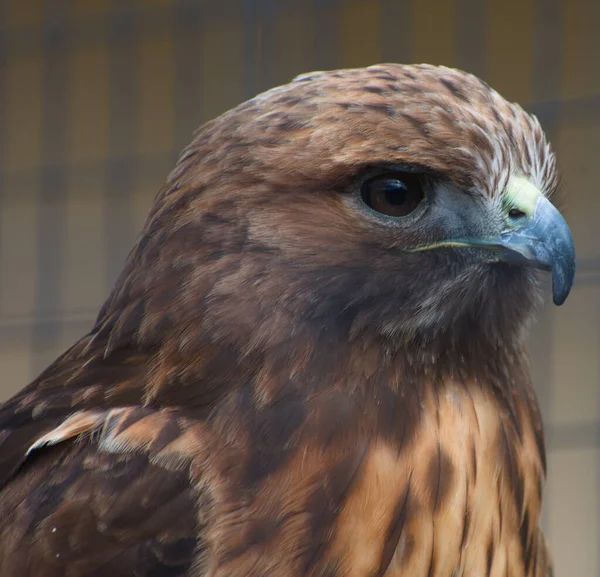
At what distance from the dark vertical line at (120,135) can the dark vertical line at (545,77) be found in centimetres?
137

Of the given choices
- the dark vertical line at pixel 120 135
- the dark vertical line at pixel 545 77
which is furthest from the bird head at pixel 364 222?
the dark vertical line at pixel 120 135

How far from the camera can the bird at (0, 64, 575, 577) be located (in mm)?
1347

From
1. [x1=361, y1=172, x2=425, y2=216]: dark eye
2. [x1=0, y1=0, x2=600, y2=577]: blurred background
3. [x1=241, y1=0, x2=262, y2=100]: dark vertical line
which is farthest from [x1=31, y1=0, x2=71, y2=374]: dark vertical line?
[x1=361, y1=172, x2=425, y2=216]: dark eye

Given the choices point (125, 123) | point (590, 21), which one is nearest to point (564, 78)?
point (590, 21)

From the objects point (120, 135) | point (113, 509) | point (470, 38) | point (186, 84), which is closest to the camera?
point (113, 509)

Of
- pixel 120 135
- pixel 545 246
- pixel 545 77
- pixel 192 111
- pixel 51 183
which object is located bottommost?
pixel 51 183

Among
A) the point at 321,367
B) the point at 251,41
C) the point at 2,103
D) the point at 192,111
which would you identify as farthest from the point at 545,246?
the point at 2,103

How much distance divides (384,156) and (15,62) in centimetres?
317

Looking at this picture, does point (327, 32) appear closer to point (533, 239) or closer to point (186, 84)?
point (186, 84)

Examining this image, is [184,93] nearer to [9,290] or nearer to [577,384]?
[9,290]

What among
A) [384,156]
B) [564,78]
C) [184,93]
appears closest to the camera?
[384,156]

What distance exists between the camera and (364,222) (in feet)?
4.71

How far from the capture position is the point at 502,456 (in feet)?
4.85

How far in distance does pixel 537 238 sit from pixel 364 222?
21cm
